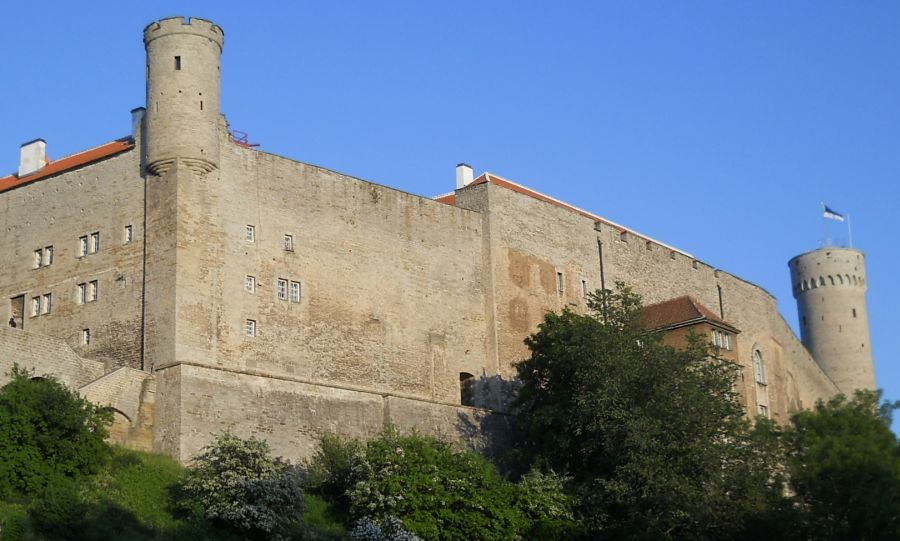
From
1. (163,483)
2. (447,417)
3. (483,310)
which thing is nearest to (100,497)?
(163,483)

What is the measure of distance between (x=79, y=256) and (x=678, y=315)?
23.9 m

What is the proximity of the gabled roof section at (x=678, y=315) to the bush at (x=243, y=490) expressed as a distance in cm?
2161

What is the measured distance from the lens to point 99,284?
47.0m

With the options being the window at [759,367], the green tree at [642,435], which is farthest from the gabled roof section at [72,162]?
the window at [759,367]

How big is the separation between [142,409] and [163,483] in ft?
11.5

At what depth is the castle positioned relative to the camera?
44375 mm

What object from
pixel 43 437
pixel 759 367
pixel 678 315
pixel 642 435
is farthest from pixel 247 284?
pixel 759 367

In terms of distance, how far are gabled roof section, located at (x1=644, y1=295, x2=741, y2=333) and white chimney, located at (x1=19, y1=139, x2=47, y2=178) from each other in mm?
23415

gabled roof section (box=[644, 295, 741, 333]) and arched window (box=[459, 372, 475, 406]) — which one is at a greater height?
gabled roof section (box=[644, 295, 741, 333])

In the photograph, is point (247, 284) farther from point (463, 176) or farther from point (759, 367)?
point (759, 367)

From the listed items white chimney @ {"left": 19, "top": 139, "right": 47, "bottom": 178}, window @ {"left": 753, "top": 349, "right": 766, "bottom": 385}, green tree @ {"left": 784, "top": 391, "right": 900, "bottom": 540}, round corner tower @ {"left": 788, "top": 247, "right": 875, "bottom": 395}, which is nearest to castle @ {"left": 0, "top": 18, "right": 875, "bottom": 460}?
white chimney @ {"left": 19, "top": 139, "right": 47, "bottom": 178}

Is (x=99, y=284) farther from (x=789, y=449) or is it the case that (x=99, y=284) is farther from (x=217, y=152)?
(x=789, y=449)

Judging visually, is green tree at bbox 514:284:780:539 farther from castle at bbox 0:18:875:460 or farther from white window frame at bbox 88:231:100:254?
white window frame at bbox 88:231:100:254

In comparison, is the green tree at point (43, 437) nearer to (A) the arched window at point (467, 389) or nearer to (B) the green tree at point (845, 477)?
(A) the arched window at point (467, 389)
